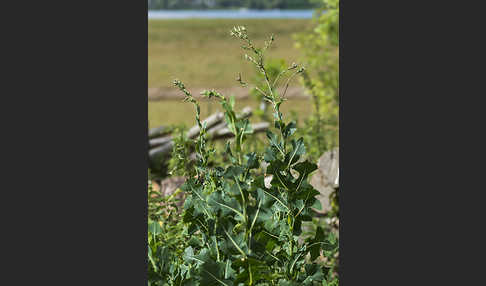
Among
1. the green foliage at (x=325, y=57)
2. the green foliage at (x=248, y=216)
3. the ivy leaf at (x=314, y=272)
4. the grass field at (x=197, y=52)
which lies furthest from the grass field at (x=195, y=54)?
the ivy leaf at (x=314, y=272)

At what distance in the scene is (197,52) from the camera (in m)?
3.62

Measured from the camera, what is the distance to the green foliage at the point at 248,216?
162cm

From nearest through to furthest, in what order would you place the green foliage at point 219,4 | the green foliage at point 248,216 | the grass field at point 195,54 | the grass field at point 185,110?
the green foliage at point 248,216 < the green foliage at point 219,4 < the grass field at point 195,54 < the grass field at point 185,110

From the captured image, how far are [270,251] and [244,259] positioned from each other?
13cm

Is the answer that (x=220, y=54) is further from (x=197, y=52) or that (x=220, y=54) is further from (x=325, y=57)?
(x=325, y=57)

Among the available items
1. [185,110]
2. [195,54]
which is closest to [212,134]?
[185,110]

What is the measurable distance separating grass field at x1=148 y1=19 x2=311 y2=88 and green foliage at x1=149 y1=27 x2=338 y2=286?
5.17ft

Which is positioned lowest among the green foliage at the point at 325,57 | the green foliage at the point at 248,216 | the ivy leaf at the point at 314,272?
the ivy leaf at the point at 314,272

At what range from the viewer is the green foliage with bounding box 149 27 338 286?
5.31 feet

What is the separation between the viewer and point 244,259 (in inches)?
62.7

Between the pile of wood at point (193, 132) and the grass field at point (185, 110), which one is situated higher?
the grass field at point (185, 110)

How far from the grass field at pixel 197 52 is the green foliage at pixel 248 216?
158 centimetres

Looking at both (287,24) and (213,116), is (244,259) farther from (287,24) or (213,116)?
(213,116)

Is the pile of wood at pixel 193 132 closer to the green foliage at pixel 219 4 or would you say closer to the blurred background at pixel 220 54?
the blurred background at pixel 220 54
